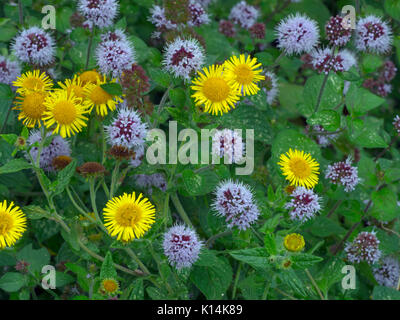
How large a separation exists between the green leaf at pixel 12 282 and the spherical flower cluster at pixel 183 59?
77cm

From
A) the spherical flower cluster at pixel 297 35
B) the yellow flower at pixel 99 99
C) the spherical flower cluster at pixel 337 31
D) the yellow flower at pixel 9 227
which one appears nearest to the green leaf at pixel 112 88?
the yellow flower at pixel 99 99

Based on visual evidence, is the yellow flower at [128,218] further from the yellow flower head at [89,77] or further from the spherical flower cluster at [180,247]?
the yellow flower head at [89,77]

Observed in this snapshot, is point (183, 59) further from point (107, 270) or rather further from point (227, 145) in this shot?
point (107, 270)

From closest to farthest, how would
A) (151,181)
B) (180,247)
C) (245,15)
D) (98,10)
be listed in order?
(180,247) < (98,10) < (151,181) < (245,15)

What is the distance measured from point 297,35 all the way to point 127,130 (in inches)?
27.3

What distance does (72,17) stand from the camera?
77.3 inches

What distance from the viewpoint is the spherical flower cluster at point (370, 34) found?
71.9 inches

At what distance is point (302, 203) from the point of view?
4.64 feet

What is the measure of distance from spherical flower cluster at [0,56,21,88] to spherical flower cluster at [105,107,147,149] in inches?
24.6

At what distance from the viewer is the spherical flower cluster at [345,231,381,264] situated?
1708 mm

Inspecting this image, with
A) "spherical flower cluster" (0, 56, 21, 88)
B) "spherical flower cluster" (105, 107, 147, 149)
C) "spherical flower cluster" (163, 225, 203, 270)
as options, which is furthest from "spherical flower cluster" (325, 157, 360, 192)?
"spherical flower cluster" (0, 56, 21, 88)

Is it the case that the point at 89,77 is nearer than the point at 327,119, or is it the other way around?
the point at 89,77

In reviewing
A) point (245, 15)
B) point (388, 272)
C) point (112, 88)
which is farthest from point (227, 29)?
point (388, 272)

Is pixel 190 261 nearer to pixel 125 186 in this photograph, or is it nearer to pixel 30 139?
pixel 125 186
